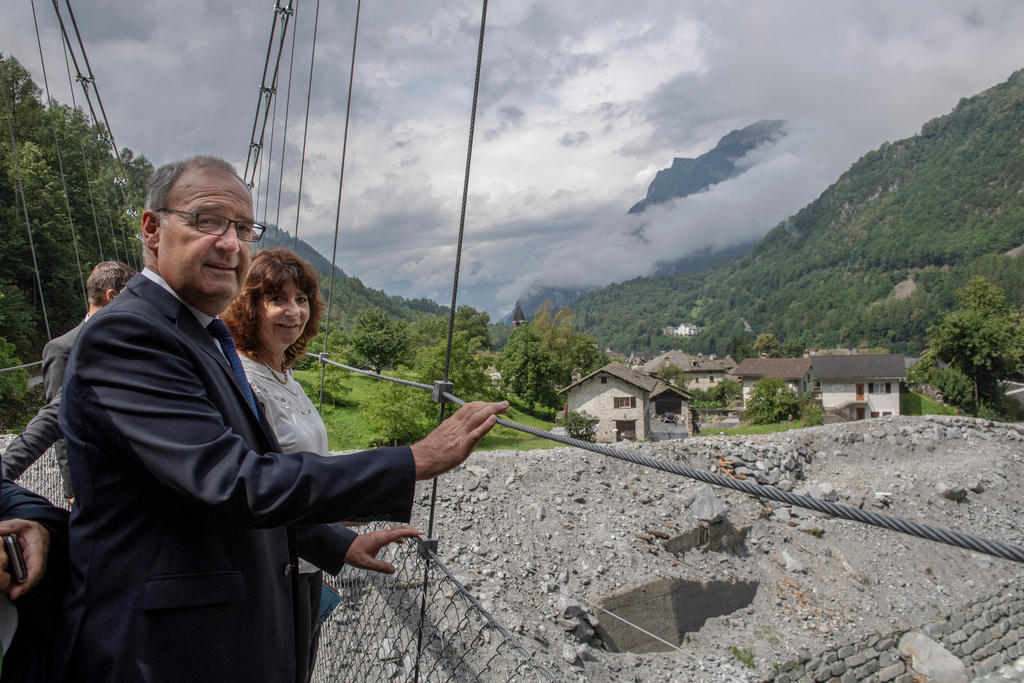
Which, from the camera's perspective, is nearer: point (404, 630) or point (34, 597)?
point (34, 597)

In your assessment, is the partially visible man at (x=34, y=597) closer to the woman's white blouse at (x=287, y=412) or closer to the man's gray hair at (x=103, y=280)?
the woman's white blouse at (x=287, y=412)

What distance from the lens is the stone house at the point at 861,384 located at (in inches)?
1309

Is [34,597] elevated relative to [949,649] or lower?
elevated

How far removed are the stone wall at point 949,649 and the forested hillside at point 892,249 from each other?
279 feet

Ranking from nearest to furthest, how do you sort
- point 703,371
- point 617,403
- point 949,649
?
point 949,649, point 617,403, point 703,371

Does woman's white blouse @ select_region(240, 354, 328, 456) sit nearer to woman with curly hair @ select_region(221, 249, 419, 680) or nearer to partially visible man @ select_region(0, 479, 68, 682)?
woman with curly hair @ select_region(221, 249, 419, 680)

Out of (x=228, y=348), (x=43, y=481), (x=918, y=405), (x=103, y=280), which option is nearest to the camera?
(x=228, y=348)

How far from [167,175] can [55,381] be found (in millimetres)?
1494

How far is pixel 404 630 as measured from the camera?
145 inches

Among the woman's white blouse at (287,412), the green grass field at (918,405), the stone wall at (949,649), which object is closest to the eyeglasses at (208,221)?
the woman's white blouse at (287,412)

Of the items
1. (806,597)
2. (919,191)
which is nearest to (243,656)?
(806,597)

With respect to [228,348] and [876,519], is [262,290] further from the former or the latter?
[876,519]

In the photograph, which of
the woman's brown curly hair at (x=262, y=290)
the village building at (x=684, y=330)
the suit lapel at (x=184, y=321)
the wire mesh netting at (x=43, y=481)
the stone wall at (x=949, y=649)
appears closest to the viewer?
the suit lapel at (x=184, y=321)

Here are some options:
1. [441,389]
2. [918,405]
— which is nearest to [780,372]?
[918,405]
